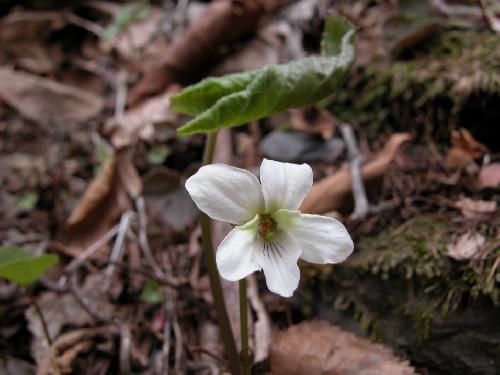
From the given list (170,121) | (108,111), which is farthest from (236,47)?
(108,111)

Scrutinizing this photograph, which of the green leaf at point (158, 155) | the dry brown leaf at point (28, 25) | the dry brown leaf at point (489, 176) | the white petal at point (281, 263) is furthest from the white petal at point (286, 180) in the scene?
the dry brown leaf at point (28, 25)

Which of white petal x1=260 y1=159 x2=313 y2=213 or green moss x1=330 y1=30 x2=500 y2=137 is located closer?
white petal x1=260 y1=159 x2=313 y2=213

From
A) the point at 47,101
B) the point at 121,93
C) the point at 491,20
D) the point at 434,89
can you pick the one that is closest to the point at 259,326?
the point at 434,89

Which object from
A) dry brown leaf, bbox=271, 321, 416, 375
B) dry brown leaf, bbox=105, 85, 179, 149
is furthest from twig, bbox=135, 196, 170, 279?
dry brown leaf, bbox=271, 321, 416, 375

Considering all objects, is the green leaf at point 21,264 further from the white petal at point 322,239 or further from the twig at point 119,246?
the white petal at point 322,239

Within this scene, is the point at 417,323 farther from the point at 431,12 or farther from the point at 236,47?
the point at 236,47

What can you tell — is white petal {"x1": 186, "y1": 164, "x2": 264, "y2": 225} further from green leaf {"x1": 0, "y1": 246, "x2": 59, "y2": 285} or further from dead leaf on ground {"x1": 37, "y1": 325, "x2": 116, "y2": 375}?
dead leaf on ground {"x1": 37, "y1": 325, "x2": 116, "y2": 375}
